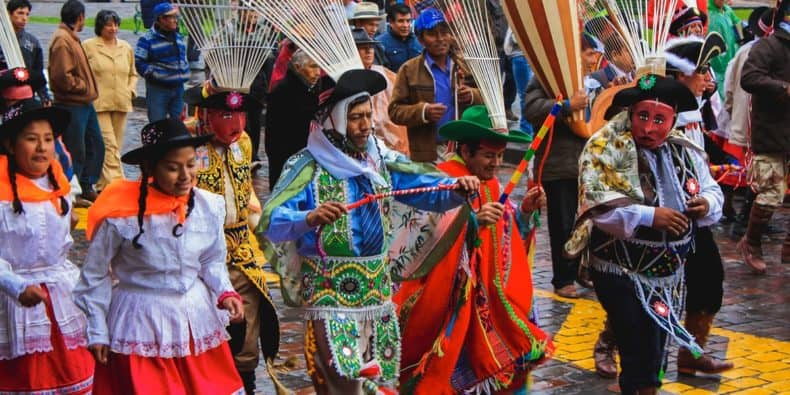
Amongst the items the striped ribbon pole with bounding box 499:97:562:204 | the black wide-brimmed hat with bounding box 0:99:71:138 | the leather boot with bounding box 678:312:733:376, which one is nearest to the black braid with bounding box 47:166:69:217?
the black wide-brimmed hat with bounding box 0:99:71:138

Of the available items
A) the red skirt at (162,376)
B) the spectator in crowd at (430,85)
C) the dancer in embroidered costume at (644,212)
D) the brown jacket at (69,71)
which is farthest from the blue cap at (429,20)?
the brown jacket at (69,71)

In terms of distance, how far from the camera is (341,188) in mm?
6254

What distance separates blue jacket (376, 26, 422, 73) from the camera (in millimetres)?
12328

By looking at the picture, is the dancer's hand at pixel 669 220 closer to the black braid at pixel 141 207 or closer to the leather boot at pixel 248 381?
the leather boot at pixel 248 381

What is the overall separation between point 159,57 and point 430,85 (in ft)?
17.7

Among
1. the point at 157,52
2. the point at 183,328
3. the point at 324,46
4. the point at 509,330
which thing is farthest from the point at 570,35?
the point at 157,52

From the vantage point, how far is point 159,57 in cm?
1428

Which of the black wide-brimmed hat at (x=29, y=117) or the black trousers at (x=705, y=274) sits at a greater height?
the black wide-brimmed hat at (x=29, y=117)

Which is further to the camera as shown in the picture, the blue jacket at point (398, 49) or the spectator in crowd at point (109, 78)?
the spectator in crowd at point (109, 78)

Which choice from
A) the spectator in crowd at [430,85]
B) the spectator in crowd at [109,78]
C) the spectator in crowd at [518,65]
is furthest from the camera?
the spectator in crowd at [518,65]

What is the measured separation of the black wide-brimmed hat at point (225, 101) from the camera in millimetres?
6750

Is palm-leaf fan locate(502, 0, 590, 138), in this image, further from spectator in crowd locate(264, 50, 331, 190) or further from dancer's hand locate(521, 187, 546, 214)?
spectator in crowd locate(264, 50, 331, 190)

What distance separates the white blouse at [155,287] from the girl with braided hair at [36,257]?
639 mm

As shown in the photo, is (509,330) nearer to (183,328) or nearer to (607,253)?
(607,253)
